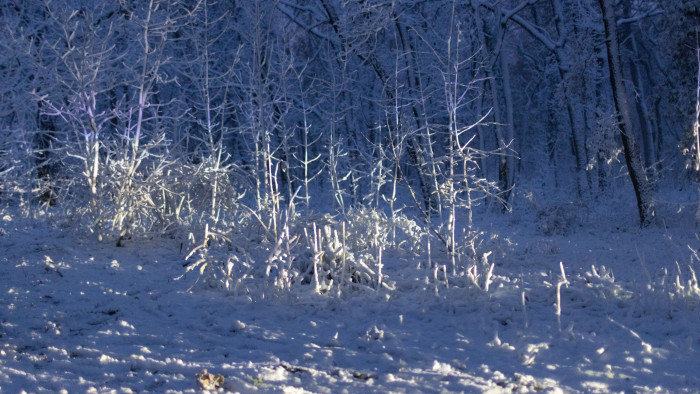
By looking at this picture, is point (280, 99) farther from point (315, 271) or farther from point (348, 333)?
point (348, 333)

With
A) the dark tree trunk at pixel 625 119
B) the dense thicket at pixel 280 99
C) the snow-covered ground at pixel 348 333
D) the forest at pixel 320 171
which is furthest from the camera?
the dark tree trunk at pixel 625 119

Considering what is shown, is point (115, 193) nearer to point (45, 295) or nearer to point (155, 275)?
point (155, 275)

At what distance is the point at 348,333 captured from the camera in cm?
413

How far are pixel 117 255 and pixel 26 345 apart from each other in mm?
2946

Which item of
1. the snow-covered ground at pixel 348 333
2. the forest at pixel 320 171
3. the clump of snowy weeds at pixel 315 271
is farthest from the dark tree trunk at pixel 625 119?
the clump of snowy weeds at pixel 315 271

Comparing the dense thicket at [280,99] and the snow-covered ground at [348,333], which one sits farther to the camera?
the dense thicket at [280,99]

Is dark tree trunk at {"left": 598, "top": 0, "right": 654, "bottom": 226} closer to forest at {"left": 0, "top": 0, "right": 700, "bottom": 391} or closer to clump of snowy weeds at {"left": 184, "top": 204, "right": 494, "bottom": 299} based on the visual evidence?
forest at {"left": 0, "top": 0, "right": 700, "bottom": 391}

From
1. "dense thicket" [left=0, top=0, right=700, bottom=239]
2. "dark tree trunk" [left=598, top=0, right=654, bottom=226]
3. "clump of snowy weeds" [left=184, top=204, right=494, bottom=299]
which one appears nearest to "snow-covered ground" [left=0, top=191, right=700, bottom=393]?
"clump of snowy weeds" [left=184, top=204, right=494, bottom=299]

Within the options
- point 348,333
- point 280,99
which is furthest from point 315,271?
point 280,99

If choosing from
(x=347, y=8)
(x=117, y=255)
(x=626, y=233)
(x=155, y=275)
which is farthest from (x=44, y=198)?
(x=626, y=233)

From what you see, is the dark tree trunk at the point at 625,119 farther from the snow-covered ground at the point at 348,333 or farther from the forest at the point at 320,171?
the snow-covered ground at the point at 348,333

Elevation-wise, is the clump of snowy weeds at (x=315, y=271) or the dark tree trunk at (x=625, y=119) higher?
the dark tree trunk at (x=625, y=119)

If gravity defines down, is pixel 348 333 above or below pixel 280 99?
below

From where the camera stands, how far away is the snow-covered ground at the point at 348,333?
10.6 feet
